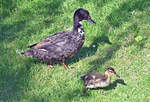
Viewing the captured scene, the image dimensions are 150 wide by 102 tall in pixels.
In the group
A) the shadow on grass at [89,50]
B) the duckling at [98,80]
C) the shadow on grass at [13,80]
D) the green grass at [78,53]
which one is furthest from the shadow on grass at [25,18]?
the duckling at [98,80]

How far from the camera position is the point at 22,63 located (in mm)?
7109

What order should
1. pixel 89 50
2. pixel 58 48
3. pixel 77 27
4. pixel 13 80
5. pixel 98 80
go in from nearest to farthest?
1. pixel 98 80
2. pixel 13 80
3. pixel 58 48
4. pixel 77 27
5. pixel 89 50

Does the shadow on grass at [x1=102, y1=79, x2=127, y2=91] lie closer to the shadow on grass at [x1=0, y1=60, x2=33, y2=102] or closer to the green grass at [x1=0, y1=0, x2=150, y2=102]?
the green grass at [x1=0, y1=0, x2=150, y2=102]

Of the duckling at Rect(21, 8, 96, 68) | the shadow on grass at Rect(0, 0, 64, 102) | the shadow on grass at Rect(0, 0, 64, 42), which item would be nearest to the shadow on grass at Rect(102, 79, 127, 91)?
the duckling at Rect(21, 8, 96, 68)

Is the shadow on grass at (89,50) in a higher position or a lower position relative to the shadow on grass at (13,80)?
higher

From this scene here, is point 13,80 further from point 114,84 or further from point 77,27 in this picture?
point 114,84

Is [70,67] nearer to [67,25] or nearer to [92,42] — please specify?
[92,42]

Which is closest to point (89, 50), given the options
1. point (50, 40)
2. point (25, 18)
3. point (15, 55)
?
point (50, 40)

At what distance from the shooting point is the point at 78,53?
295 inches

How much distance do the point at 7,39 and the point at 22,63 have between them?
1.38 meters

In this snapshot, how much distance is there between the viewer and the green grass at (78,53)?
6195mm

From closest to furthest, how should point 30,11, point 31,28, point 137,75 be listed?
point 137,75, point 31,28, point 30,11

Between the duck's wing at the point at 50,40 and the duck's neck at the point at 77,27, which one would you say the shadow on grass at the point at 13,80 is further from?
the duck's neck at the point at 77,27

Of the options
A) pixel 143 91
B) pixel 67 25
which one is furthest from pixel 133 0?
pixel 143 91
